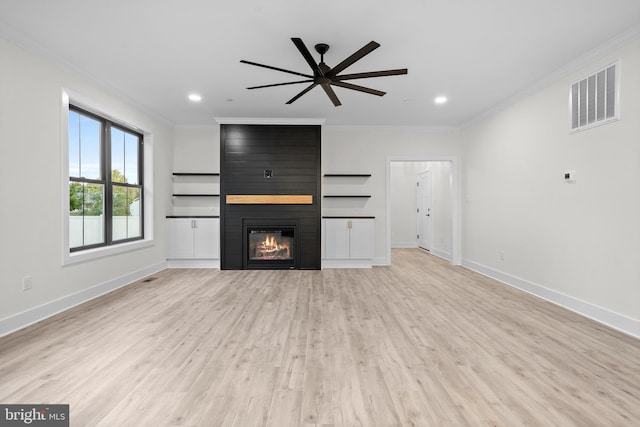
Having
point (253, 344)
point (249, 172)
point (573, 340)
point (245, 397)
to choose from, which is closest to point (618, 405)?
point (573, 340)

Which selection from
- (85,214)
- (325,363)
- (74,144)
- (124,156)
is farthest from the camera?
(124,156)

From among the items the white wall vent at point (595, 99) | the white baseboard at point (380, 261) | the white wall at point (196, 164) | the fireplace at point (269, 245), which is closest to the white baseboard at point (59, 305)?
the white wall at point (196, 164)

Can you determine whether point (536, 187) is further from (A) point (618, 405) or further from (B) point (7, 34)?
(B) point (7, 34)

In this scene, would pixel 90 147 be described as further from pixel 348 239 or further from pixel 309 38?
pixel 348 239

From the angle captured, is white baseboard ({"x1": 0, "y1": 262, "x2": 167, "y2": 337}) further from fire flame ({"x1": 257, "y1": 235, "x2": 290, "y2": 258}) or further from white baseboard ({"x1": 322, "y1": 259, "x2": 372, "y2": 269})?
white baseboard ({"x1": 322, "y1": 259, "x2": 372, "y2": 269})

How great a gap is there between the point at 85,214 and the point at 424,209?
7062 mm

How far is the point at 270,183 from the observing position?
18.2 feet

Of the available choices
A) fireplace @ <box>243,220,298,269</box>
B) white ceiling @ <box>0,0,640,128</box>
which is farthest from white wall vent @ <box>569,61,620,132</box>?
fireplace @ <box>243,220,298,269</box>

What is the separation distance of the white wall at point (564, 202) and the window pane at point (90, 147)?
5.65 metres

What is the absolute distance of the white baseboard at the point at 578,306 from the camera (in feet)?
8.93

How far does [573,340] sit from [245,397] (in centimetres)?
264

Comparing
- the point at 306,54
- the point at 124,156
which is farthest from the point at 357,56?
the point at 124,156

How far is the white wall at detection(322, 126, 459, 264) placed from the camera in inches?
237

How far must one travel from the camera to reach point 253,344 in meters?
2.47
